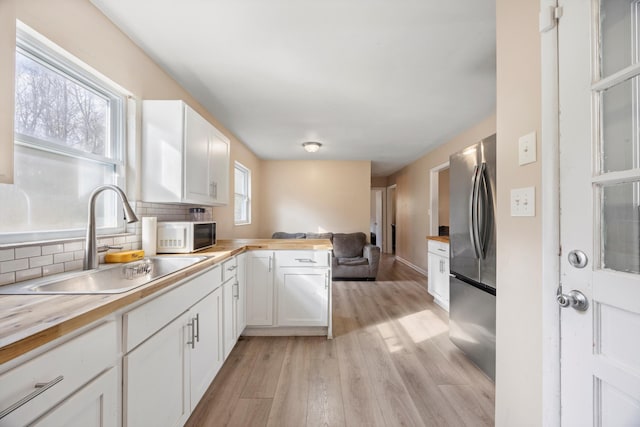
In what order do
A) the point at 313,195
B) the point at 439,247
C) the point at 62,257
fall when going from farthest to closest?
the point at 313,195 → the point at 439,247 → the point at 62,257

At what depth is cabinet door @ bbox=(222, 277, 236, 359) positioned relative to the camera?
1919mm

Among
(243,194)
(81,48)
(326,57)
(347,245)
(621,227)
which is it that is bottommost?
(347,245)

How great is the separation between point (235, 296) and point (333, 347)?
38.7 inches

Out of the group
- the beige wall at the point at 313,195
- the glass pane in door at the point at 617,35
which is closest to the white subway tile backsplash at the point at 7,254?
the glass pane in door at the point at 617,35

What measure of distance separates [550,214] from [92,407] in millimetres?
1669

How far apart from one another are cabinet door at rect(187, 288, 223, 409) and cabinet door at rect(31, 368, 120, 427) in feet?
1.67

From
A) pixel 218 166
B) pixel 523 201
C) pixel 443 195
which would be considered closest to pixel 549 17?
pixel 523 201

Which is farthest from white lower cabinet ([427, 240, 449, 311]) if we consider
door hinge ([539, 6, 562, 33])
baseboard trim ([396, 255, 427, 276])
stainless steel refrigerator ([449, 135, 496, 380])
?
door hinge ([539, 6, 562, 33])

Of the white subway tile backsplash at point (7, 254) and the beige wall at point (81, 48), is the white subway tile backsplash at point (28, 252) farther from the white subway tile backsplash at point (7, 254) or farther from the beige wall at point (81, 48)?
the beige wall at point (81, 48)

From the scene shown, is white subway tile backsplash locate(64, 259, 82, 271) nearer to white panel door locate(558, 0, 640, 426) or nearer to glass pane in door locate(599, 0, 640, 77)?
white panel door locate(558, 0, 640, 426)

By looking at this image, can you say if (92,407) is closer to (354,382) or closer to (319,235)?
(354,382)

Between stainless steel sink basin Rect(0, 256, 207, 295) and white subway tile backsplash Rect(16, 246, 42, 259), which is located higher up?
white subway tile backsplash Rect(16, 246, 42, 259)

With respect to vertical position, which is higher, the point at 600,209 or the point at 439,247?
the point at 600,209

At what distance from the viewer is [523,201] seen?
1113 millimetres
